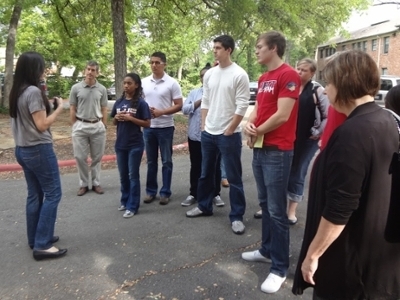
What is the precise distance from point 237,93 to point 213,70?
448 mm

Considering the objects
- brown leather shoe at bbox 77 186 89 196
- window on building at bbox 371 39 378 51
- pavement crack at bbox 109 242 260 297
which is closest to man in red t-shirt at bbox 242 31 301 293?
pavement crack at bbox 109 242 260 297

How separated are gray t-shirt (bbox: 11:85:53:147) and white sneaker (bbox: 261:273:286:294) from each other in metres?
2.24

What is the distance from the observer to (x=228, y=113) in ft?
13.2

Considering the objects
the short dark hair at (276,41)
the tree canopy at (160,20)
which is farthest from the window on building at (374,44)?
the short dark hair at (276,41)

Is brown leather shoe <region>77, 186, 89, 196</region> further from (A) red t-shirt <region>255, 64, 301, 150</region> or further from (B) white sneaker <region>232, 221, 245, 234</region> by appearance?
(A) red t-shirt <region>255, 64, 301, 150</region>

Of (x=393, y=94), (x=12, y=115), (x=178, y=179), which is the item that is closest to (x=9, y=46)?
(x=178, y=179)

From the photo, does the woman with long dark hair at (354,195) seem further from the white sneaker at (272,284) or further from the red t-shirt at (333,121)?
the white sneaker at (272,284)

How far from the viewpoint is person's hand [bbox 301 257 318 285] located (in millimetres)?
1833

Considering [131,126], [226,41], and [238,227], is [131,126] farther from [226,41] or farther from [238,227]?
[238,227]

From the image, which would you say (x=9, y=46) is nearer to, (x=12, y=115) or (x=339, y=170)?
(x=12, y=115)

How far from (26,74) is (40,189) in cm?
108

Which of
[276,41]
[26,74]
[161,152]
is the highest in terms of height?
[276,41]

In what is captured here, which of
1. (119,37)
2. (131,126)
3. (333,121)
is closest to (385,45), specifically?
(119,37)

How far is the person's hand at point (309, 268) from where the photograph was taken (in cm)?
183
